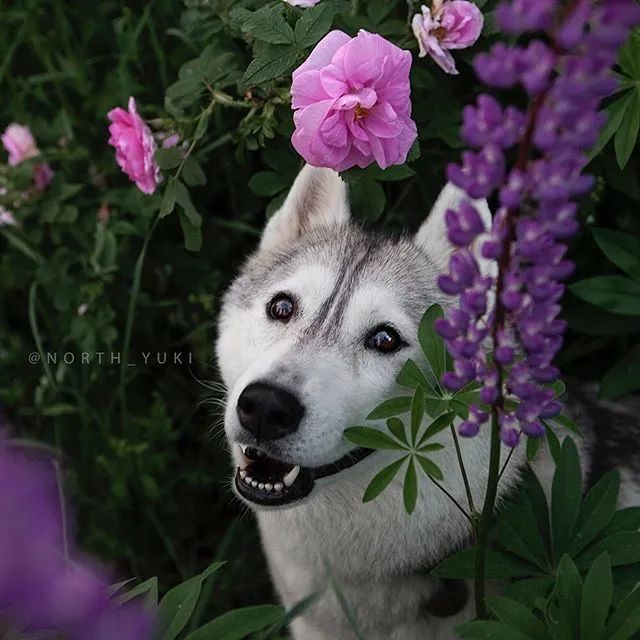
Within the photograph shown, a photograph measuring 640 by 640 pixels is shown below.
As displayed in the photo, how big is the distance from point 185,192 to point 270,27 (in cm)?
47

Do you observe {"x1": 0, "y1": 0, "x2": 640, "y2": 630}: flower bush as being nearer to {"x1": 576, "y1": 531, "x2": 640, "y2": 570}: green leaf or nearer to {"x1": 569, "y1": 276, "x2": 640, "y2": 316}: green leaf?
{"x1": 569, "y1": 276, "x2": 640, "y2": 316}: green leaf

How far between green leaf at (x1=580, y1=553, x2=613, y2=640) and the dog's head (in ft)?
1.67

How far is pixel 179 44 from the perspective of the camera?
106 inches

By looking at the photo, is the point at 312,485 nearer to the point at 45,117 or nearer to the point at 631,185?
the point at 631,185

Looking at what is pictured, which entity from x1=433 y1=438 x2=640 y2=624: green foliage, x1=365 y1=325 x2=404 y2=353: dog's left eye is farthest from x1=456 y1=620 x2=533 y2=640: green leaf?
x1=365 y1=325 x2=404 y2=353: dog's left eye

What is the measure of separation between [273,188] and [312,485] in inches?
31.9

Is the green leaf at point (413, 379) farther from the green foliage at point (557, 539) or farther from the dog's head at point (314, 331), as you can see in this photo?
the green foliage at point (557, 539)

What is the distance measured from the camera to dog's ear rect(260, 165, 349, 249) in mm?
2115

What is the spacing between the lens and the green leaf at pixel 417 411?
147 centimetres

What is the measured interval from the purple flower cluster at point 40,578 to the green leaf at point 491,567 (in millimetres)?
1108

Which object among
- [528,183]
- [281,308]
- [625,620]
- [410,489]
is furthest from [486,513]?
[281,308]

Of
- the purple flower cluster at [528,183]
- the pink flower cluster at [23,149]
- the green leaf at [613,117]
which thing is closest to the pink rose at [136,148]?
the pink flower cluster at [23,149]

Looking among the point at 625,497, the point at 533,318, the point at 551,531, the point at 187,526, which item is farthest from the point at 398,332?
the point at 187,526

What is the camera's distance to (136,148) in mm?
2107
